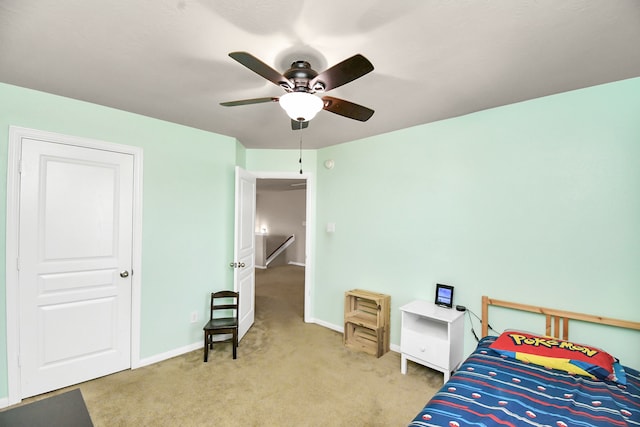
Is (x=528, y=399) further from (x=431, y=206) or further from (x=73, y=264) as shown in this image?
(x=73, y=264)

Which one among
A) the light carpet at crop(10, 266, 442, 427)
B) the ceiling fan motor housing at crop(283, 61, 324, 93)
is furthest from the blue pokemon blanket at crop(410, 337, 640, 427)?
the ceiling fan motor housing at crop(283, 61, 324, 93)

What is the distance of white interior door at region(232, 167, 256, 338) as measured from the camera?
3.24m

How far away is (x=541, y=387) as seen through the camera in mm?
1614

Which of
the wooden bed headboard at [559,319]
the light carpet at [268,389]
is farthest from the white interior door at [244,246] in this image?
the wooden bed headboard at [559,319]

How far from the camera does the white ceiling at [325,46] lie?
1327mm

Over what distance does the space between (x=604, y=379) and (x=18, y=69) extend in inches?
166

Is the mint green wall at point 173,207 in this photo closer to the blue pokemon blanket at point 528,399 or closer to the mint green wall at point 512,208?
the mint green wall at point 512,208

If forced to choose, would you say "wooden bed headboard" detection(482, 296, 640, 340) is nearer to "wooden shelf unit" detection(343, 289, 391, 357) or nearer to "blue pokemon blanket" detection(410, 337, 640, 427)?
"blue pokemon blanket" detection(410, 337, 640, 427)

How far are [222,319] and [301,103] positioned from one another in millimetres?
2579

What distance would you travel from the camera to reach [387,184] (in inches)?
129

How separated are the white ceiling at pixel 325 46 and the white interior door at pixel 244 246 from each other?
3.92ft

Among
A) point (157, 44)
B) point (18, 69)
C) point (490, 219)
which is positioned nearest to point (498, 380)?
point (490, 219)

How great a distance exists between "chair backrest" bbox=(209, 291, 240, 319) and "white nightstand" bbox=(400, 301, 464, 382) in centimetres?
177

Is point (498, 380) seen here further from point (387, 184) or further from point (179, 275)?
point (179, 275)
